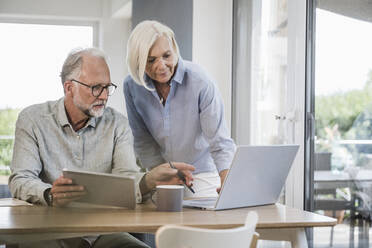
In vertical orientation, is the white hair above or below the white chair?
above

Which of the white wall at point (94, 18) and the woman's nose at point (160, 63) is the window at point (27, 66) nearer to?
the white wall at point (94, 18)

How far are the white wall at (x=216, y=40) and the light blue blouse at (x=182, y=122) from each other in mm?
1332

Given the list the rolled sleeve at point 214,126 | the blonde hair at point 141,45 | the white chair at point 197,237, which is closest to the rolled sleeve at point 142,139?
the blonde hair at point 141,45

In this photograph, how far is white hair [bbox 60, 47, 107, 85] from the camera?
2508 mm

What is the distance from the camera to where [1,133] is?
6.57 meters

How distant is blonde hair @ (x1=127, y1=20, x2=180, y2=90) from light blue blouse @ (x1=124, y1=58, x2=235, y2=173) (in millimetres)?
77

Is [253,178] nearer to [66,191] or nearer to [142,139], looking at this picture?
[66,191]

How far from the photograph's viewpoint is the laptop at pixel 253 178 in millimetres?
1958

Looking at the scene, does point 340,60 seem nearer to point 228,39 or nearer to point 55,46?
point 228,39

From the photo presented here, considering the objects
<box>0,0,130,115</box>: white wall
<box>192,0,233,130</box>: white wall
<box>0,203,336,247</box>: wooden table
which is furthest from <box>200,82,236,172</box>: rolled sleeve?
<box>0,0,130,115</box>: white wall

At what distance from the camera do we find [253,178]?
2.05 m

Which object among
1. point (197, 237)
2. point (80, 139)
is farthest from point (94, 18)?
point (197, 237)

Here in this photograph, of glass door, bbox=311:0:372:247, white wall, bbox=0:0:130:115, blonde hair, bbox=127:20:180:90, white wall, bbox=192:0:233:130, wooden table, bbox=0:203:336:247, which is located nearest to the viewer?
wooden table, bbox=0:203:336:247

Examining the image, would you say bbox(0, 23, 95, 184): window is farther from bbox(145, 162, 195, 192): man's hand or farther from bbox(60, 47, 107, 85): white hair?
bbox(145, 162, 195, 192): man's hand
